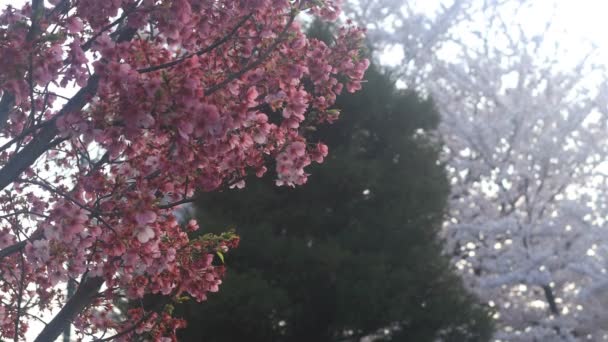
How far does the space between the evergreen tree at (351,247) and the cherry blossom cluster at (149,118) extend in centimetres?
457

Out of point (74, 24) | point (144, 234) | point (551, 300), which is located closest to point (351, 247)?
point (551, 300)

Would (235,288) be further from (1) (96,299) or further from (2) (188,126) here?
(2) (188,126)

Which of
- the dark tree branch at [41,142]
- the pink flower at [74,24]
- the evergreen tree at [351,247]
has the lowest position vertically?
the dark tree branch at [41,142]

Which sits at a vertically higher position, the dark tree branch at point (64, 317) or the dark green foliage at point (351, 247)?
the dark green foliage at point (351, 247)

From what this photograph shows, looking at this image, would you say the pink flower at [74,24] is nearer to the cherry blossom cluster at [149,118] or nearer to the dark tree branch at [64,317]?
the cherry blossom cluster at [149,118]

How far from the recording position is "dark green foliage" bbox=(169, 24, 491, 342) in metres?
8.93

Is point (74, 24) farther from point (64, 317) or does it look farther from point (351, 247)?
point (351, 247)

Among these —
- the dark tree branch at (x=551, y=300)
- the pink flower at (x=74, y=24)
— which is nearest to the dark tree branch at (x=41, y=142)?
the pink flower at (x=74, y=24)

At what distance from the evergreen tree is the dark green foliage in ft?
0.05

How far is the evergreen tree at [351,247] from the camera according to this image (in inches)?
352

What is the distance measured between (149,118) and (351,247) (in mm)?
7156

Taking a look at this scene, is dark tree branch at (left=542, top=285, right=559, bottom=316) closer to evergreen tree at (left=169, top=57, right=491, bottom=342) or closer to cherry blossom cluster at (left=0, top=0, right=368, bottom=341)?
evergreen tree at (left=169, top=57, right=491, bottom=342)

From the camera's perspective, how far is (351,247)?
9898mm

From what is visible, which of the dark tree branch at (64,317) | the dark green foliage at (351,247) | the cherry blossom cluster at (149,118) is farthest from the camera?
the dark green foliage at (351,247)
